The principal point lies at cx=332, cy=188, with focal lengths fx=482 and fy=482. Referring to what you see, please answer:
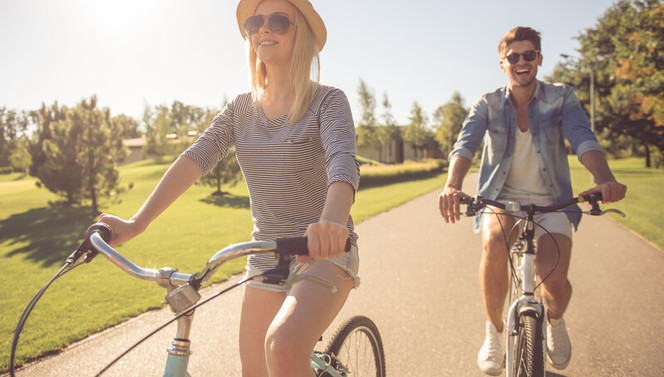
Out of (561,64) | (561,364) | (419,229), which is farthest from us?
(561,64)

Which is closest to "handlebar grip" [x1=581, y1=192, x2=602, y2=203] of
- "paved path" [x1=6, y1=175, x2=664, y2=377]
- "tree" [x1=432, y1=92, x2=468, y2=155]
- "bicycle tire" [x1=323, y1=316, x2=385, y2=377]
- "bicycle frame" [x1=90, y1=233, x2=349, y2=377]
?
"bicycle tire" [x1=323, y1=316, x2=385, y2=377]

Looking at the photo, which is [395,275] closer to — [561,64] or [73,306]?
[73,306]

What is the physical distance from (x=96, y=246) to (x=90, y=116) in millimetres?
17359

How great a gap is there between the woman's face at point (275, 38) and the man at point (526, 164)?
4.45 feet

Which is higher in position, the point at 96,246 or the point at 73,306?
the point at 96,246

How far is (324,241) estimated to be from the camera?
52.2 inches

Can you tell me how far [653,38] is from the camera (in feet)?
51.4

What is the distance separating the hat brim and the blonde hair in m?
0.03

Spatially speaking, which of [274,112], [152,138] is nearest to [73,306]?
[274,112]

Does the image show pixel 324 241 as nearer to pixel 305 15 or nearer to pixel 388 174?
pixel 305 15

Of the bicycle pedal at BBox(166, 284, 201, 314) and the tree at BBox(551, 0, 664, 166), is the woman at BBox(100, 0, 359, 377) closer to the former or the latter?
the bicycle pedal at BBox(166, 284, 201, 314)

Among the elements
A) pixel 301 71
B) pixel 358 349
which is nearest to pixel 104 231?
pixel 301 71

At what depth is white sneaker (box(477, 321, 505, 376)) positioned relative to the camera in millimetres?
3152

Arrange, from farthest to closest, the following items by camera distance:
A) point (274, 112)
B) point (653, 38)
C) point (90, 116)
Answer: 1. point (90, 116)
2. point (653, 38)
3. point (274, 112)
